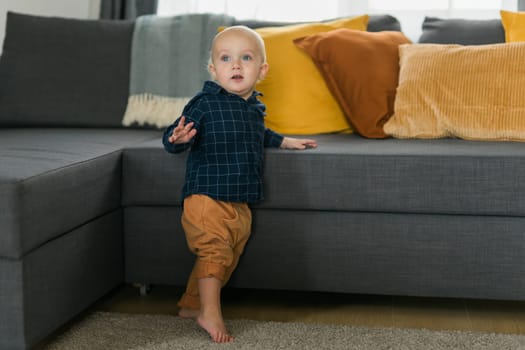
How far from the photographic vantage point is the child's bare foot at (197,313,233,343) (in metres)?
1.88

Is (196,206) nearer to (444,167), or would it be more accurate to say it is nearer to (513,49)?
(444,167)

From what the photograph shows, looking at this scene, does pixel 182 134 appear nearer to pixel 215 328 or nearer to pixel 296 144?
pixel 296 144

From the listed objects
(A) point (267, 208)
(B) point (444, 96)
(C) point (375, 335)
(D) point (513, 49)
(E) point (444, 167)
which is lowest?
(C) point (375, 335)

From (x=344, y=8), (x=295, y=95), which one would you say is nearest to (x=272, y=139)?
(x=295, y=95)

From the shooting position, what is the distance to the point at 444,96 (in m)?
2.32

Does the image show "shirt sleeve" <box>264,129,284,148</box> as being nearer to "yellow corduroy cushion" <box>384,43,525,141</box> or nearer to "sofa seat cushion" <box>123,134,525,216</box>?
"sofa seat cushion" <box>123,134,525,216</box>

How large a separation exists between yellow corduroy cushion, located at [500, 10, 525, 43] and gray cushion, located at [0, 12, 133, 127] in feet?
4.44

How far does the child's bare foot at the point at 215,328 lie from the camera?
1.88 metres

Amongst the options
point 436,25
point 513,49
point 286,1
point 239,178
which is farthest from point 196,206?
point 286,1

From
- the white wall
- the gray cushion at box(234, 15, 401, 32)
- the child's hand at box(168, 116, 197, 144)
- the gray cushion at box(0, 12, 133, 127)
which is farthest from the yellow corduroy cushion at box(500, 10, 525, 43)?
the white wall

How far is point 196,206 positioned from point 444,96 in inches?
33.7

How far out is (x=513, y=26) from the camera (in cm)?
261

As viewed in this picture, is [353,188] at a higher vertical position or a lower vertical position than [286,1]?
lower

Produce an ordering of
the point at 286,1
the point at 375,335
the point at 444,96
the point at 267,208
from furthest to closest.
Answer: the point at 286,1
the point at 444,96
the point at 267,208
the point at 375,335
